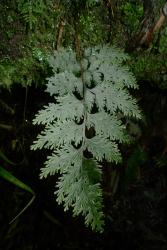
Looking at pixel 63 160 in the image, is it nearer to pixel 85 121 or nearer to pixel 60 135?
pixel 60 135

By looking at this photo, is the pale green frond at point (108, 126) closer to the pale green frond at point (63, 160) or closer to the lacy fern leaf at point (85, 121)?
the lacy fern leaf at point (85, 121)

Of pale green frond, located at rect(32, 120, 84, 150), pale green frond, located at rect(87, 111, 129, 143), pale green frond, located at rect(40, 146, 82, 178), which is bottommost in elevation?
pale green frond, located at rect(40, 146, 82, 178)

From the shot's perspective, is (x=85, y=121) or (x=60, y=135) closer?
(x=60, y=135)

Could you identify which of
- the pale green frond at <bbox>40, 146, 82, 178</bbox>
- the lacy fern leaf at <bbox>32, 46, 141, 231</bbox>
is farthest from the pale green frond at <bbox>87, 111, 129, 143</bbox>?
the pale green frond at <bbox>40, 146, 82, 178</bbox>

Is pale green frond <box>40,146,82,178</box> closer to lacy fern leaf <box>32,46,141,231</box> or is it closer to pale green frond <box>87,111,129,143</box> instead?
lacy fern leaf <box>32,46,141,231</box>

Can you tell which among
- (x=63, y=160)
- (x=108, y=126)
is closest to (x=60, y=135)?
(x=63, y=160)

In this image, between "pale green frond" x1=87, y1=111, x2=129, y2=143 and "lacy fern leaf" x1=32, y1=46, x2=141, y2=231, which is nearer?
"lacy fern leaf" x1=32, y1=46, x2=141, y2=231

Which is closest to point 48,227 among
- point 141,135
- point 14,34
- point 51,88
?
point 141,135

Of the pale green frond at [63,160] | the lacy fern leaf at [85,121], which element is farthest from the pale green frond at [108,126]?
the pale green frond at [63,160]
